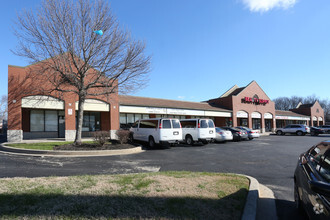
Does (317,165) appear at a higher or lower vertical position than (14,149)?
higher

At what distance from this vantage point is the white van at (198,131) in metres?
16.0

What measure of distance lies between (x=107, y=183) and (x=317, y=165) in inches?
167

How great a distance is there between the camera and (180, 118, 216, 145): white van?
15977mm

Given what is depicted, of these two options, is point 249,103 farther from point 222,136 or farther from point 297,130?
point 222,136

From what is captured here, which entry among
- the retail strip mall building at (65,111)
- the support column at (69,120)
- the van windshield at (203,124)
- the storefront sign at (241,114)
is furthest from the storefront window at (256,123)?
the support column at (69,120)

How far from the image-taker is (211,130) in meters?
16.5

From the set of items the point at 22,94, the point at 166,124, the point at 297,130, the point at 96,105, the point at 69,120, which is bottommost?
the point at 297,130

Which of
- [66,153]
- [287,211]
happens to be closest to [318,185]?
[287,211]

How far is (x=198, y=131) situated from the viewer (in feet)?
52.4

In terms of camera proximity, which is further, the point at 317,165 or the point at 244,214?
the point at 244,214

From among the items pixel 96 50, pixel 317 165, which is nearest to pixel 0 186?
pixel 317 165

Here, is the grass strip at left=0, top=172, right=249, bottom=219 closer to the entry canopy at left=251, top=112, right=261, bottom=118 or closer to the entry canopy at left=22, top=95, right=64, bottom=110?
the entry canopy at left=22, top=95, right=64, bottom=110

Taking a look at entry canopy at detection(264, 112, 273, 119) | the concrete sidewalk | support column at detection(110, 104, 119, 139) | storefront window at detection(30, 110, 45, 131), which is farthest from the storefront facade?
the concrete sidewalk

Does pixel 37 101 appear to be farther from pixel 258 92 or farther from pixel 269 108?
pixel 269 108
